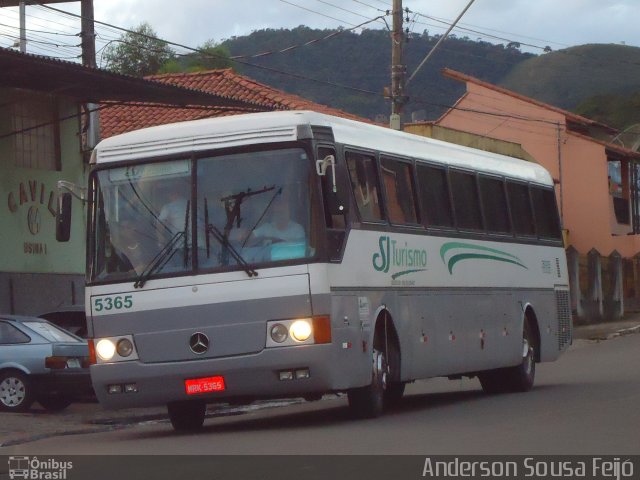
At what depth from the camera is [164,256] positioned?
14586mm

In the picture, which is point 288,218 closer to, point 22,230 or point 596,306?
point 22,230

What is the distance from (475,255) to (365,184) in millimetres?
3631

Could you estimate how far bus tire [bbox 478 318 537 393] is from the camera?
2067cm

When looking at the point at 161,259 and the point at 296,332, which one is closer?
the point at 296,332

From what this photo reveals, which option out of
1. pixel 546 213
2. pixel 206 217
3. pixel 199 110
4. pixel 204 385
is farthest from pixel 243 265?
pixel 199 110

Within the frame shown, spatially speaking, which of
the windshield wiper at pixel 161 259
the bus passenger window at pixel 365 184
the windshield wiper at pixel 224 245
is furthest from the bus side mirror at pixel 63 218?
the bus passenger window at pixel 365 184

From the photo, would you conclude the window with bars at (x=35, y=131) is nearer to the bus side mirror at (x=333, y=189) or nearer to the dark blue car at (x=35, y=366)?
the dark blue car at (x=35, y=366)

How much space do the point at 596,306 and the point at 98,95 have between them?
21.0 metres

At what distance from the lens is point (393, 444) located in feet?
40.9
